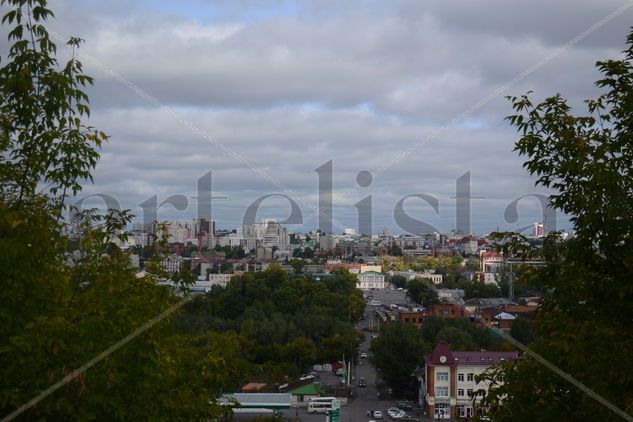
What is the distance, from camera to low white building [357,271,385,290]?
93688mm

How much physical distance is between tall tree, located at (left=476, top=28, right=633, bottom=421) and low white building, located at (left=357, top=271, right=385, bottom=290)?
286 feet

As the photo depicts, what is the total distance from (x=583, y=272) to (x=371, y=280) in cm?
8979

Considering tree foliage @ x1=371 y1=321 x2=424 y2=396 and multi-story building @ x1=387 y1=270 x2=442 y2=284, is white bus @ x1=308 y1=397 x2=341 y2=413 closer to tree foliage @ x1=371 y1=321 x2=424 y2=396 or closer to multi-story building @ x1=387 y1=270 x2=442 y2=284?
tree foliage @ x1=371 y1=321 x2=424 y2=396

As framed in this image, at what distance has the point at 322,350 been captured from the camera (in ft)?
129

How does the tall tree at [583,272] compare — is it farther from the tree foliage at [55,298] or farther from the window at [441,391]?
the window at [441,391]

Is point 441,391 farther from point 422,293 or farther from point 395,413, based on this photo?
point 422,293

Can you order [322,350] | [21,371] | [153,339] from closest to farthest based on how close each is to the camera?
1. [21,371]
2. [153,339]
3. [322,350]

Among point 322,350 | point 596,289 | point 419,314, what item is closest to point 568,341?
point 596,289

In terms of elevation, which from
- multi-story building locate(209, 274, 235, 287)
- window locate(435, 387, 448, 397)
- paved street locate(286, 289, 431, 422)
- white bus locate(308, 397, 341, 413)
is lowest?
paved street locate(286, 289, 431, 422)

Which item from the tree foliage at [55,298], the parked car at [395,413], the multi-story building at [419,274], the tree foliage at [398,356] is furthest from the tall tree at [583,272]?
the multi-story building at [419,274]

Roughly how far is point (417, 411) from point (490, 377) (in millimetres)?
27990

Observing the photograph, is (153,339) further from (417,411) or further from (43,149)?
(417,411)

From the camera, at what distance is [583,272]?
5.66 meters

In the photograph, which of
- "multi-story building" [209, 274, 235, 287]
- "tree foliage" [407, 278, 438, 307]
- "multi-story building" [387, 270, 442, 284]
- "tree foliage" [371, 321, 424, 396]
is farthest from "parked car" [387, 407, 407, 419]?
"multi-story building" [387, 270, 442, 284]
